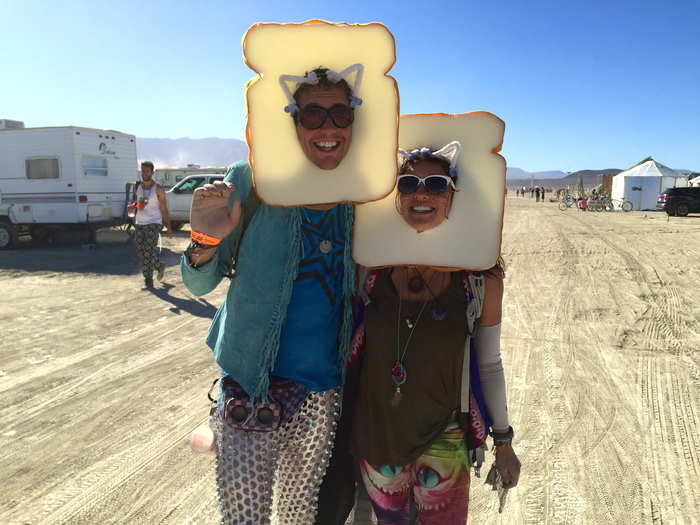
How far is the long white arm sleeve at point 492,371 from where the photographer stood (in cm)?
176

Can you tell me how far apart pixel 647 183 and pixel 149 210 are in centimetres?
3247

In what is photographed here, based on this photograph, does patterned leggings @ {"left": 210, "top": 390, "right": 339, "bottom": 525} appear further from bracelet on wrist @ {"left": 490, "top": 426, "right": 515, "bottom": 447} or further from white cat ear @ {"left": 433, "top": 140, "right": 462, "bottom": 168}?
white cat ear @ {"left": 433, "top": 140, "right": 462, "bottom": 168}

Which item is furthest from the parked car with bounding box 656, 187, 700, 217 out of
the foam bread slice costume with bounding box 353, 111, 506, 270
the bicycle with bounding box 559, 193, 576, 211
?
the foam bread slice costume with bounding box 353, 111, 506, 270

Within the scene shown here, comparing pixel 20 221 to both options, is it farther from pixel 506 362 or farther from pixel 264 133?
pixel 264 133

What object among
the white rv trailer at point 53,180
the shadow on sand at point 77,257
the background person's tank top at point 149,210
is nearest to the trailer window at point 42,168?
the white rv trailer at point 53,180

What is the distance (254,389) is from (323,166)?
0.76 metres

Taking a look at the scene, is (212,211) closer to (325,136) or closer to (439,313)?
(325,136)

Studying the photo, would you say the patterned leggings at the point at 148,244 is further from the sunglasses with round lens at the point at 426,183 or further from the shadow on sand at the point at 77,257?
the sunglasses with round lens at the point at 426,183

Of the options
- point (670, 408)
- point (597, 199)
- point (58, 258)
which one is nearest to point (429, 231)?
point (670, 408)

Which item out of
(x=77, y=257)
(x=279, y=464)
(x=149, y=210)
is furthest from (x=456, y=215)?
(x=77, y=257)

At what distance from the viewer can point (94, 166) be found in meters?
13.3

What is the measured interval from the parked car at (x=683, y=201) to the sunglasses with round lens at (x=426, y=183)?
26.7 metres

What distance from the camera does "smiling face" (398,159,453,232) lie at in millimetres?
1728

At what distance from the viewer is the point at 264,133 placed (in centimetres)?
165
